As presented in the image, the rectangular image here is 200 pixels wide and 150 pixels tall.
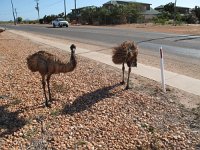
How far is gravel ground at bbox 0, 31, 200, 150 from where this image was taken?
5809mm

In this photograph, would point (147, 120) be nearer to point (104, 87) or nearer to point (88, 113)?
point (88, 113)

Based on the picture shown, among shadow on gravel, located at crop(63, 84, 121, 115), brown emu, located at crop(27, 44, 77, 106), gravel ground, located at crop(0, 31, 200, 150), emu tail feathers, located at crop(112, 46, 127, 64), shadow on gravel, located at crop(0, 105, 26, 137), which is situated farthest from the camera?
emu tail feathers, located at crop(112, 46, 127, 64)

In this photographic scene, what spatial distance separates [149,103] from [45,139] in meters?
2.88

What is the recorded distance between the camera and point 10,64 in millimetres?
13055

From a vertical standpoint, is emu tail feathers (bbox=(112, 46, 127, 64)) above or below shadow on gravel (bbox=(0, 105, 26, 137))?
above

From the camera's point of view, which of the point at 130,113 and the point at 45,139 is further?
the point at 130,113

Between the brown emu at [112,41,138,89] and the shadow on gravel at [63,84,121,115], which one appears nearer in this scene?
the shadow on gravel at [63,84,121,115]

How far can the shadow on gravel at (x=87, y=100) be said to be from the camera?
731cm

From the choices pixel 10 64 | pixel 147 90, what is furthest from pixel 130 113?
pixel 10 64

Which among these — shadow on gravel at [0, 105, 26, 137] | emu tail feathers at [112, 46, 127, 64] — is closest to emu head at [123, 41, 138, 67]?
emu tail feathers at [112, 46, 127, 64]

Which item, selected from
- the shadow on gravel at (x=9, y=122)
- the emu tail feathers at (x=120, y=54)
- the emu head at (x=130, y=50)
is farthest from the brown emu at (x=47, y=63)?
the emu head at (x=130, y=50)

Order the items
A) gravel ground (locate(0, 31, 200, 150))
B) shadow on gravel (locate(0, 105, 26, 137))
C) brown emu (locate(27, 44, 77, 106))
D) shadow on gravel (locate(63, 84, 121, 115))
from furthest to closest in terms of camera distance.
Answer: shadow on gravel (locate(63, 84, 121, 115)) → brown emu (locate(27, 44, 77, 106)) → shadow on gravel (locate(0, 105, 26, 137)) → gravel ground (locate(0, 31, 200, 150))

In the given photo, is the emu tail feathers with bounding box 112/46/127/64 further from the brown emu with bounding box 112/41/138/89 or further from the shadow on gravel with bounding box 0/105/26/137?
the shadow on gravel with bounding box 0/105/26/137

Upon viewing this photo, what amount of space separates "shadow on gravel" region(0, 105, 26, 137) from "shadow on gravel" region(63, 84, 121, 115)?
1072 millimetres
